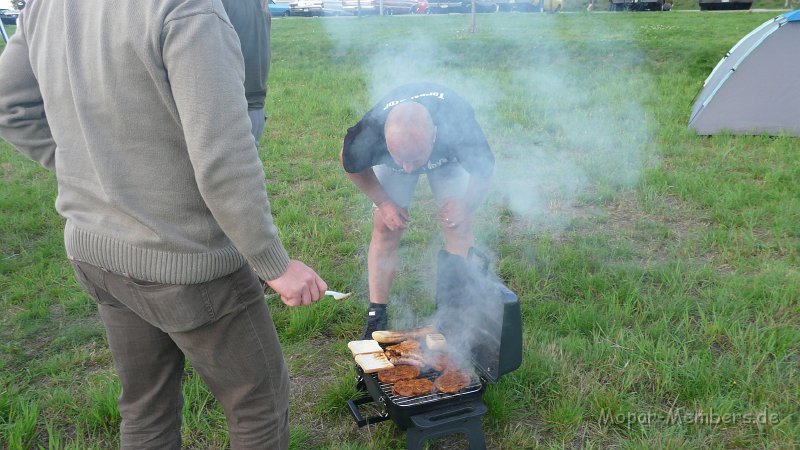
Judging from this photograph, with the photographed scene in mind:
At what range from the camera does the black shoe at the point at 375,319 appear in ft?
9.82

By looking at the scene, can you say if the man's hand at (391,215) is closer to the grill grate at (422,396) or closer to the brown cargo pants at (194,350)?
the grill grate at (422,396)

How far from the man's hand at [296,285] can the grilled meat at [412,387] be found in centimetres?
98

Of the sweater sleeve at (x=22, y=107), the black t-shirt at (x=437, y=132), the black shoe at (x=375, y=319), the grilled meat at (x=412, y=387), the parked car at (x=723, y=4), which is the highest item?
the parked car at (x=723, y=4)

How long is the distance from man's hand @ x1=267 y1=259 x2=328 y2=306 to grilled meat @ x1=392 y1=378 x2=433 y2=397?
98cm

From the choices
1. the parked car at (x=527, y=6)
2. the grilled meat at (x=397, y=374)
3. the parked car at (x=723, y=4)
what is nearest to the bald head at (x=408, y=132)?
the grilled meat at (x=397, y=374)

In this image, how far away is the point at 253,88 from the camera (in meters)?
2.99

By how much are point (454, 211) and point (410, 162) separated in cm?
50

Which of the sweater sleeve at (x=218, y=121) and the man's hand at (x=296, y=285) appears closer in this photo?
the sweater sleeve at (x=218, y=121)

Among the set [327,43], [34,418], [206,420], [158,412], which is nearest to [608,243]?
[206,420]

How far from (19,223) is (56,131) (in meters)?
3.65

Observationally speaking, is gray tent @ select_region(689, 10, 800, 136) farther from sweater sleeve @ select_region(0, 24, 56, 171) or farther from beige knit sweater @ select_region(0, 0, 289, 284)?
sweater sleeve @ select_region(0, 24, 56, 171)

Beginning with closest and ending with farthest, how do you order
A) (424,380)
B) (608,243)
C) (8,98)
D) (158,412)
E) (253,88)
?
(8,98) → (158,412) → (424,380) → (253,88) → (608,243)

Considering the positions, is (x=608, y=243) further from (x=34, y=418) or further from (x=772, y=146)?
(x=34, y=418)

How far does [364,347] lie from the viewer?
2.61 metres
